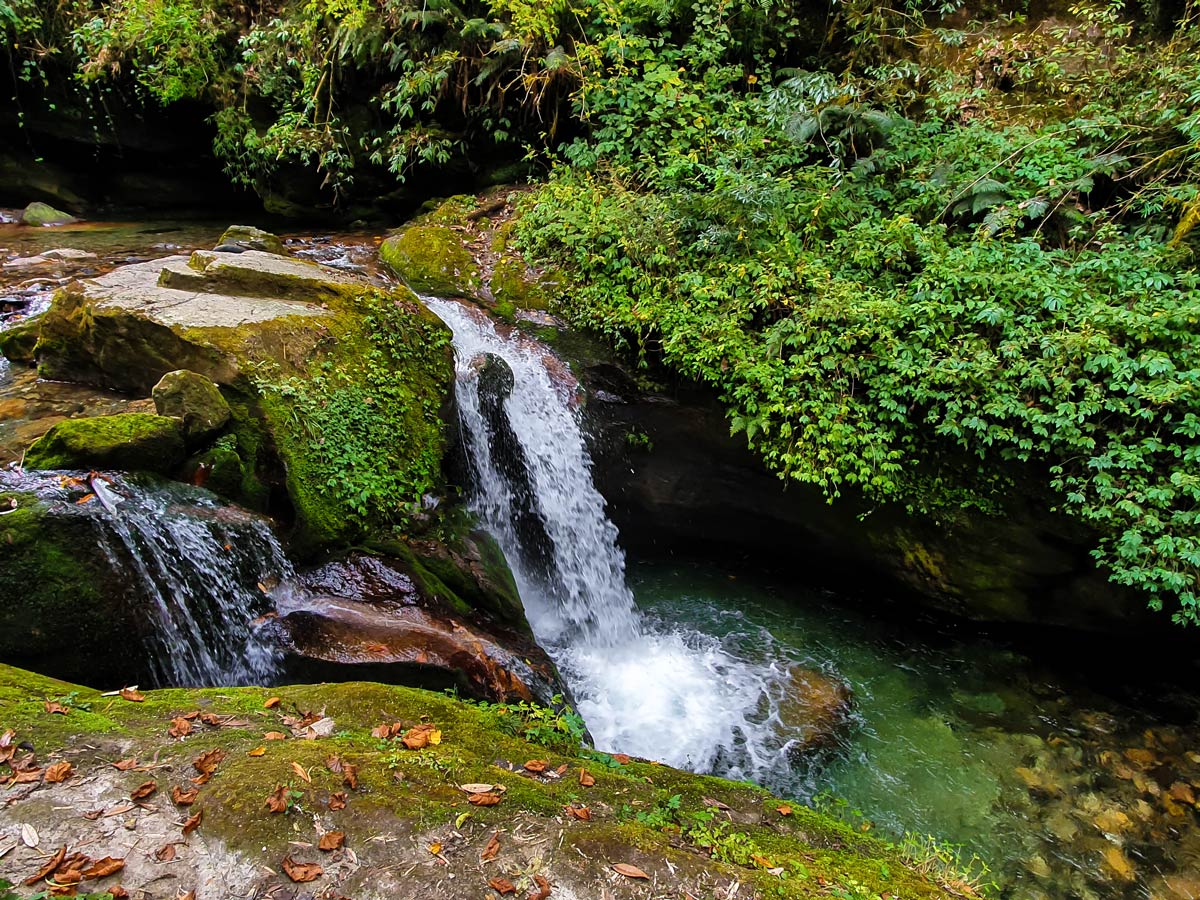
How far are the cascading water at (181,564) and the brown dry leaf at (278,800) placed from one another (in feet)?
6.06

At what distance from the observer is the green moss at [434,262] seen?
305 inches

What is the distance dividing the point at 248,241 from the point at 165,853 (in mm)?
7212

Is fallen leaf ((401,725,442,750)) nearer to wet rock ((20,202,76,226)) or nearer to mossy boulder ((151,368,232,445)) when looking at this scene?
mossy boulder ((151,368,232,445))

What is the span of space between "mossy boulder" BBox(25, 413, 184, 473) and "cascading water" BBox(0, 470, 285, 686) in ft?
0.36

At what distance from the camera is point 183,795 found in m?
2.40

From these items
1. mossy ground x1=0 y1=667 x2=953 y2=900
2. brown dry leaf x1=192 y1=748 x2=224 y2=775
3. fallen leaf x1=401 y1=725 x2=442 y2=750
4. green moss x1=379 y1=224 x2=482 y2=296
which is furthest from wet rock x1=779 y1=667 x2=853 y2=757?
green moss x1=379 y1=224 x2=482 y2=296

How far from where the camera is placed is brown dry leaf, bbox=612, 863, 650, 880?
239 cm

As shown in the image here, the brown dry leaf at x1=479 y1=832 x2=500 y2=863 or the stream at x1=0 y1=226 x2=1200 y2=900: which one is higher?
the brown dry leaf at x1=479 y1=832 x2=500 y2=863

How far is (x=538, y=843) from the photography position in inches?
96.6

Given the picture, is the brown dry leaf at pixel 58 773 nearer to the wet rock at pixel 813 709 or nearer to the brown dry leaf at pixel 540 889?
the brown dry leaf at pixel 540 889

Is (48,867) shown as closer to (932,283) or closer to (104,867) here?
(104,867)

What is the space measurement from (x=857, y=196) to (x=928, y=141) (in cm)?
122

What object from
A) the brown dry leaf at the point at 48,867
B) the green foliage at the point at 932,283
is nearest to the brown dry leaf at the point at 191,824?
the brown dry leaf at the point at 48,867

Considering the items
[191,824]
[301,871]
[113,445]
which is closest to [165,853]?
[191,824]
